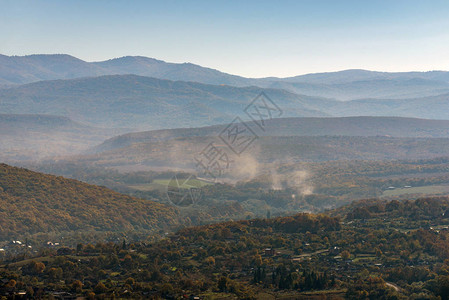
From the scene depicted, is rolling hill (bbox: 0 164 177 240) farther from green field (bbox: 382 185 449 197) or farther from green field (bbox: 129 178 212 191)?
green field (bbox: 382 185 449 197)

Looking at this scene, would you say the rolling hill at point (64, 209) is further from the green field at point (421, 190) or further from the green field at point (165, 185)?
the green field at point (421, 190)

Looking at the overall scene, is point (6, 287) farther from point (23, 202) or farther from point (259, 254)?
point (23, 202)

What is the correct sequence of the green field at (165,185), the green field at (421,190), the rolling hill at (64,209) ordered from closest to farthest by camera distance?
the rolling hill at (64,209)
the green field at (421,190)
the green field at (165,185)

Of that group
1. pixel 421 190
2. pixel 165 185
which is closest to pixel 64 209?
pixel 165 185

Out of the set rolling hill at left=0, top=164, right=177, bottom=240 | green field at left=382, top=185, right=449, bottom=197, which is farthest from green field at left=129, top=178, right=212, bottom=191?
green field at left=382, top=185, right=449, bottom=197

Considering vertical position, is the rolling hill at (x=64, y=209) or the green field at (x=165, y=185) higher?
the rolling hill at (x=64, y=209)

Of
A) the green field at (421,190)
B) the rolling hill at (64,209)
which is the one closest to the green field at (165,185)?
the rolling hill at (64,209)
